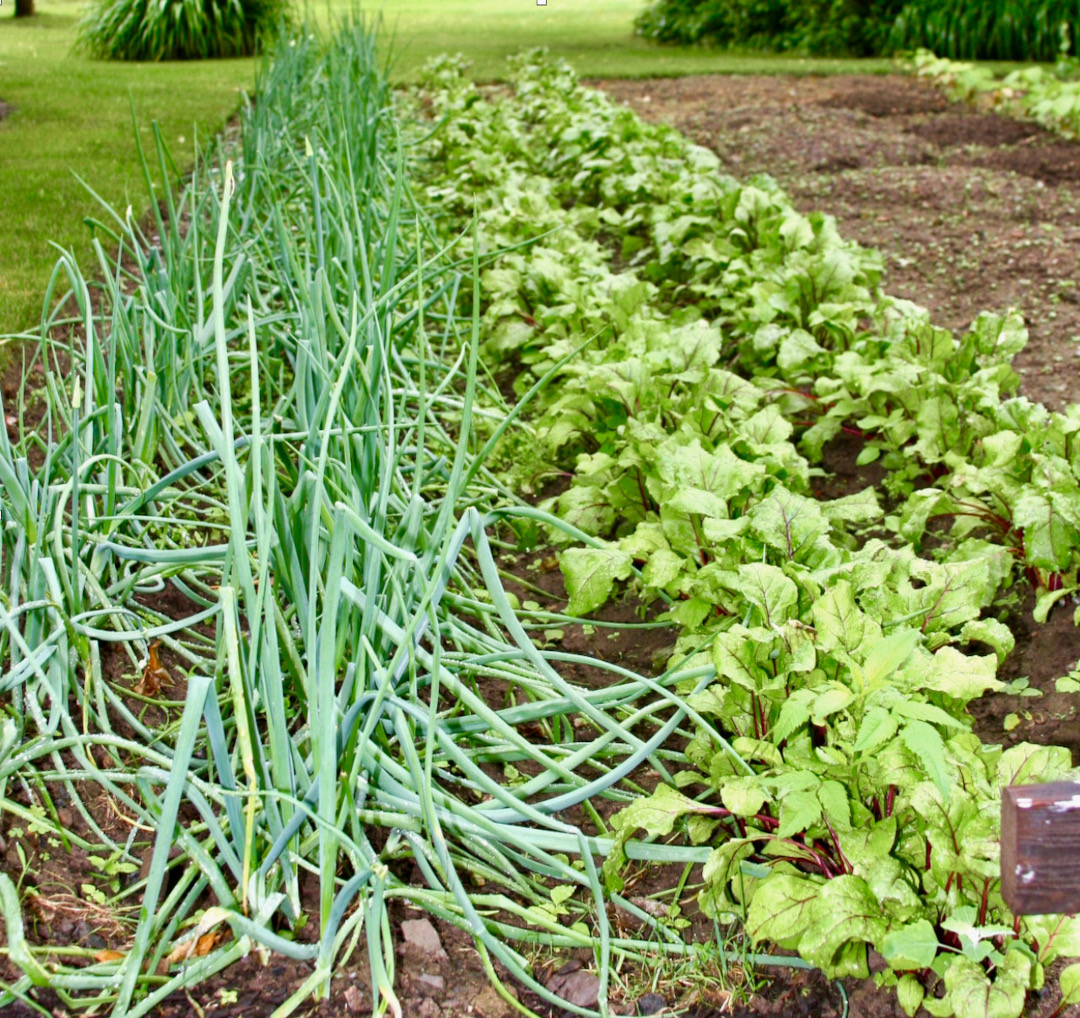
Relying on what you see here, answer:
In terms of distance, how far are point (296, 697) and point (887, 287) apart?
297cm

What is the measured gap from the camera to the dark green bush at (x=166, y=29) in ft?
31.8

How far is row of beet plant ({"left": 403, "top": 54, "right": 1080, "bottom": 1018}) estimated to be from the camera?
53.4 inches

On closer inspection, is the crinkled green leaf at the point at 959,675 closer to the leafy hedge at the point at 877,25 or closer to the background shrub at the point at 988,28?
the leafy hedge at the point at 877,25

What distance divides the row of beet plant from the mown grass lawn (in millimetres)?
1202

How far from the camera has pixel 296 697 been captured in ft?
5.87

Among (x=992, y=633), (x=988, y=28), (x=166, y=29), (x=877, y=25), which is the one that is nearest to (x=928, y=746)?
(x=992, y=633)

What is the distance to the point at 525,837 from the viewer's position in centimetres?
147

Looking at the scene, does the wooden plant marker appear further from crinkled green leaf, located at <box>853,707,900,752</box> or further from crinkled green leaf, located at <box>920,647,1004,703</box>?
crinkled green leaf, located at <box>920,647,1004,703</box>

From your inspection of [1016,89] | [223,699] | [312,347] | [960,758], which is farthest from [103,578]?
[1016,89]

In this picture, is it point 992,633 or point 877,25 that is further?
point 877,25

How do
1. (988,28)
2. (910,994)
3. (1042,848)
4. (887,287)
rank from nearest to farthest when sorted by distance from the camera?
(1042,848) → (910,994) → (887,287) → (988,28)

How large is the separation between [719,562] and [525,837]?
628 millimetres

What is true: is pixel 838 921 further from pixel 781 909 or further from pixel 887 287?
pixel 887 287

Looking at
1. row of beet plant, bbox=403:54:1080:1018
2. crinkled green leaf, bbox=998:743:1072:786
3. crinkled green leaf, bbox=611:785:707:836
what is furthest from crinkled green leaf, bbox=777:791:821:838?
crinkled green leaf, bbox=998:743:1072:786
